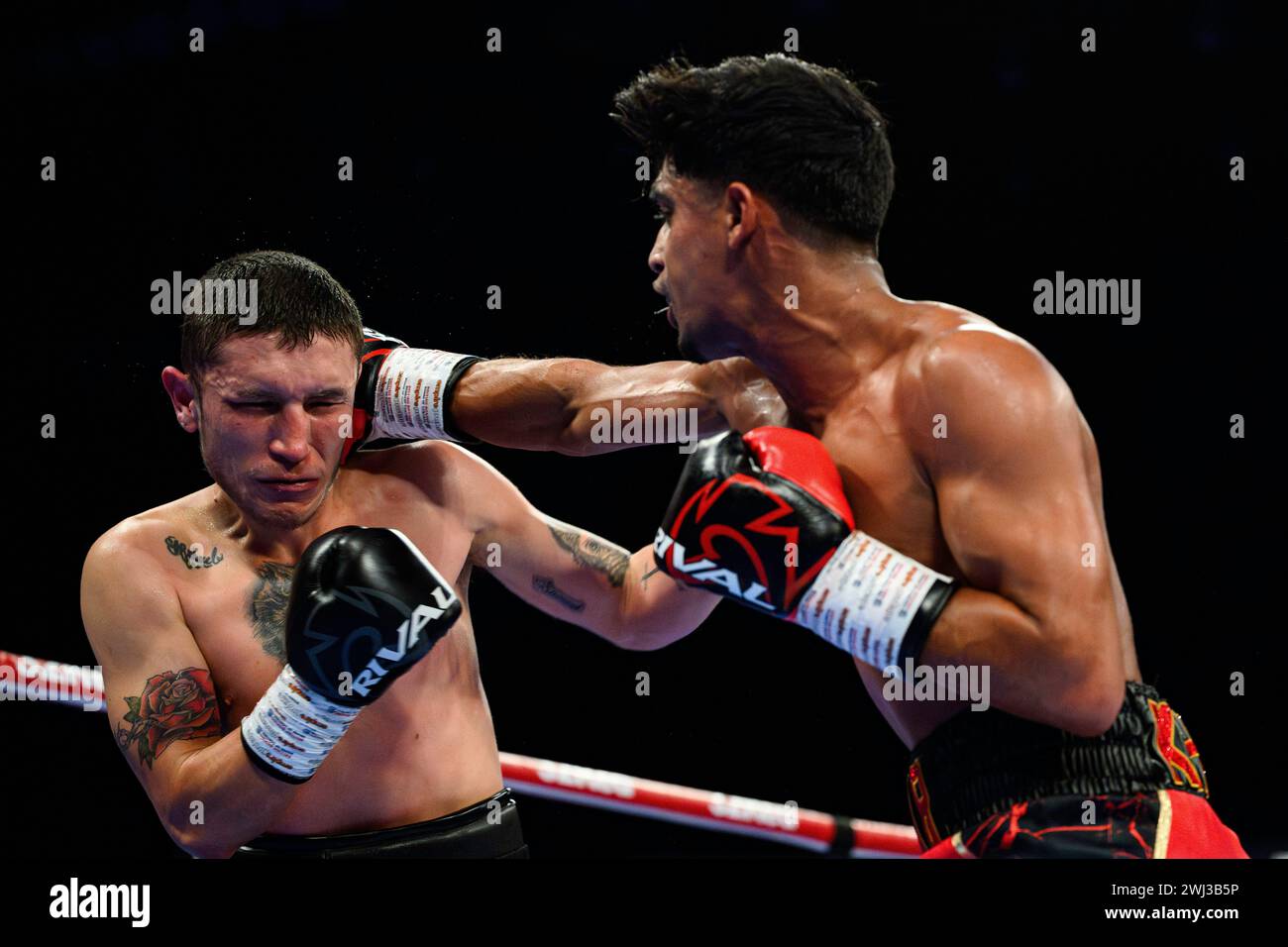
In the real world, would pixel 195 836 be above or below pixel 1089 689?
below

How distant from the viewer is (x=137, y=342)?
13.2 ft

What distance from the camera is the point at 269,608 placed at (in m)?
2.06

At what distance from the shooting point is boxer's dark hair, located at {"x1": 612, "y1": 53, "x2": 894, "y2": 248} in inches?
72.7

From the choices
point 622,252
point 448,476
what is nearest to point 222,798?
point 448,476

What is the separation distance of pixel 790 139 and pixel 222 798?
1.28m

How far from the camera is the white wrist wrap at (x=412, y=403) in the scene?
2289mm

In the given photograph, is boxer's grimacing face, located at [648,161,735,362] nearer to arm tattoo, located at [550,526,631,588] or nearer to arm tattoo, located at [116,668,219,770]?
arm tattoo, located at [550,526,631,588]

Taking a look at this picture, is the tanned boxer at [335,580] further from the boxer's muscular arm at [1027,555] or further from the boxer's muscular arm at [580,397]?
the boxer's muscular arm at [1027,555]

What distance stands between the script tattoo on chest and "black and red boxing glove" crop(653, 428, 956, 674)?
2.35ft

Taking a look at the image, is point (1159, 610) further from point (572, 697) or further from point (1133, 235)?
point (572, 697)

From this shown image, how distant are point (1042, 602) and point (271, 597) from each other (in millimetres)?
1227

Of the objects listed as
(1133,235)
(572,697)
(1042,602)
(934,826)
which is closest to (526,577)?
(934,826)

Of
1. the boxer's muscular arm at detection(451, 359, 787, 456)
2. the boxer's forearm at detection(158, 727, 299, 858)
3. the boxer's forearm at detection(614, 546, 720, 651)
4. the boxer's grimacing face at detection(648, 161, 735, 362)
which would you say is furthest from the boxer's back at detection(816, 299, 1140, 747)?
the boxer's forearm at detection(158, 727, 299, 858)

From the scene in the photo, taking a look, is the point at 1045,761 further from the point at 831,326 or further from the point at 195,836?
the point at 195,836
